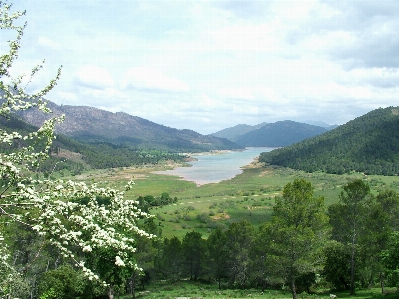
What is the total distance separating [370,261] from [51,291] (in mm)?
33427

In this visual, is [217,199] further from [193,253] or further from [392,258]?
[392,258]

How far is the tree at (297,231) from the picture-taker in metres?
25.0

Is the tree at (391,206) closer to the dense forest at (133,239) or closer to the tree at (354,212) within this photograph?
the dense forest at (133,239)

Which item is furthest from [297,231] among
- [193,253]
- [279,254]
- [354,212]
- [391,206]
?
[193,253]

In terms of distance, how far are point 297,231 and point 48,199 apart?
71.9 ft

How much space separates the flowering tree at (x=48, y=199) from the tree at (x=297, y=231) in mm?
18951

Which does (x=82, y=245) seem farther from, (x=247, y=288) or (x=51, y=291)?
(x=247, y=288)

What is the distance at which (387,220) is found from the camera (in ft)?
114

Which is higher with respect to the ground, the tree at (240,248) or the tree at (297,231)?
the tree at (297,231)

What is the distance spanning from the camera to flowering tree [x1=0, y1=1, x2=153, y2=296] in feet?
23.7

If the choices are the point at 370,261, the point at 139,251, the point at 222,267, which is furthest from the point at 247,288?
the point at 370,261

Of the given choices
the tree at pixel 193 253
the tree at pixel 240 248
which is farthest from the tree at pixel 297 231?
the tree at pixel 193 253

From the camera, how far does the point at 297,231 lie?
988 inches

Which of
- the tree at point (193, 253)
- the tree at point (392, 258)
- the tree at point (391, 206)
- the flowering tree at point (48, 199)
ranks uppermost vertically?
the flowering tree at point (48, 199)
